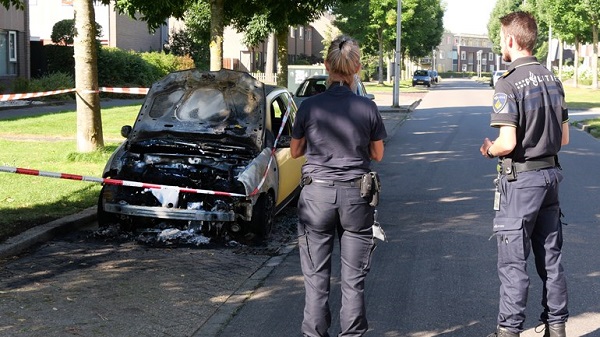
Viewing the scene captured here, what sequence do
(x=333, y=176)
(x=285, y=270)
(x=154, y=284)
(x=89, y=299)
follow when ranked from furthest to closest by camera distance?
(x=285, y=270), (x=154, y=284), (x=89, y=299), (x=333, y=176)

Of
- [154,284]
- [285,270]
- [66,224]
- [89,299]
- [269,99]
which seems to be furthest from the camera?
[269,99]

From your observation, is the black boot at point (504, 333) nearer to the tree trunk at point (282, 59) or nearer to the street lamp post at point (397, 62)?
the tree trunk at point (282, 59)

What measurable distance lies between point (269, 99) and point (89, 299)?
387 centimetres

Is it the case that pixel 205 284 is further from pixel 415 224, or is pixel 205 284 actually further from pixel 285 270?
pixel 415 224

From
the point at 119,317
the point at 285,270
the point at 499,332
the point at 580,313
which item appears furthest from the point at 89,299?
the point at 580,313

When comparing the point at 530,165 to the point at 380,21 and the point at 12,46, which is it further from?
the point at 380,21

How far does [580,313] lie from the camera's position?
6.22m

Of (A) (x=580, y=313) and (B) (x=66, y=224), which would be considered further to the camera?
(B) (x=66, y=224)

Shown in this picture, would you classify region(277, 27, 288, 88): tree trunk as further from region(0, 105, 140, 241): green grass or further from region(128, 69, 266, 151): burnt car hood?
region(128, 69, 266, 151): burnt car hood

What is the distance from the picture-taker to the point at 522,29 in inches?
201

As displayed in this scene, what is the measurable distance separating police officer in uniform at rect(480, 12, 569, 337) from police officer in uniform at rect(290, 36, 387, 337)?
0.78 metres

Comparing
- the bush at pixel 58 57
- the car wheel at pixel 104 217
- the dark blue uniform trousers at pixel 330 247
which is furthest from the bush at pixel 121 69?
the dark blue uniform trousers at pixel 330 247

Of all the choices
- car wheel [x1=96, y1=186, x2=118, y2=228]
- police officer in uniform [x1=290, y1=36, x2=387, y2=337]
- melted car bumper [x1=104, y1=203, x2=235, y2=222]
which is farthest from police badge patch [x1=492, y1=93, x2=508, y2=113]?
car wheel [x1=96, y1=186, x2=118, y2=228]

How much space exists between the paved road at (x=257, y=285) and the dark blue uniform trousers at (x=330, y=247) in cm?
74
